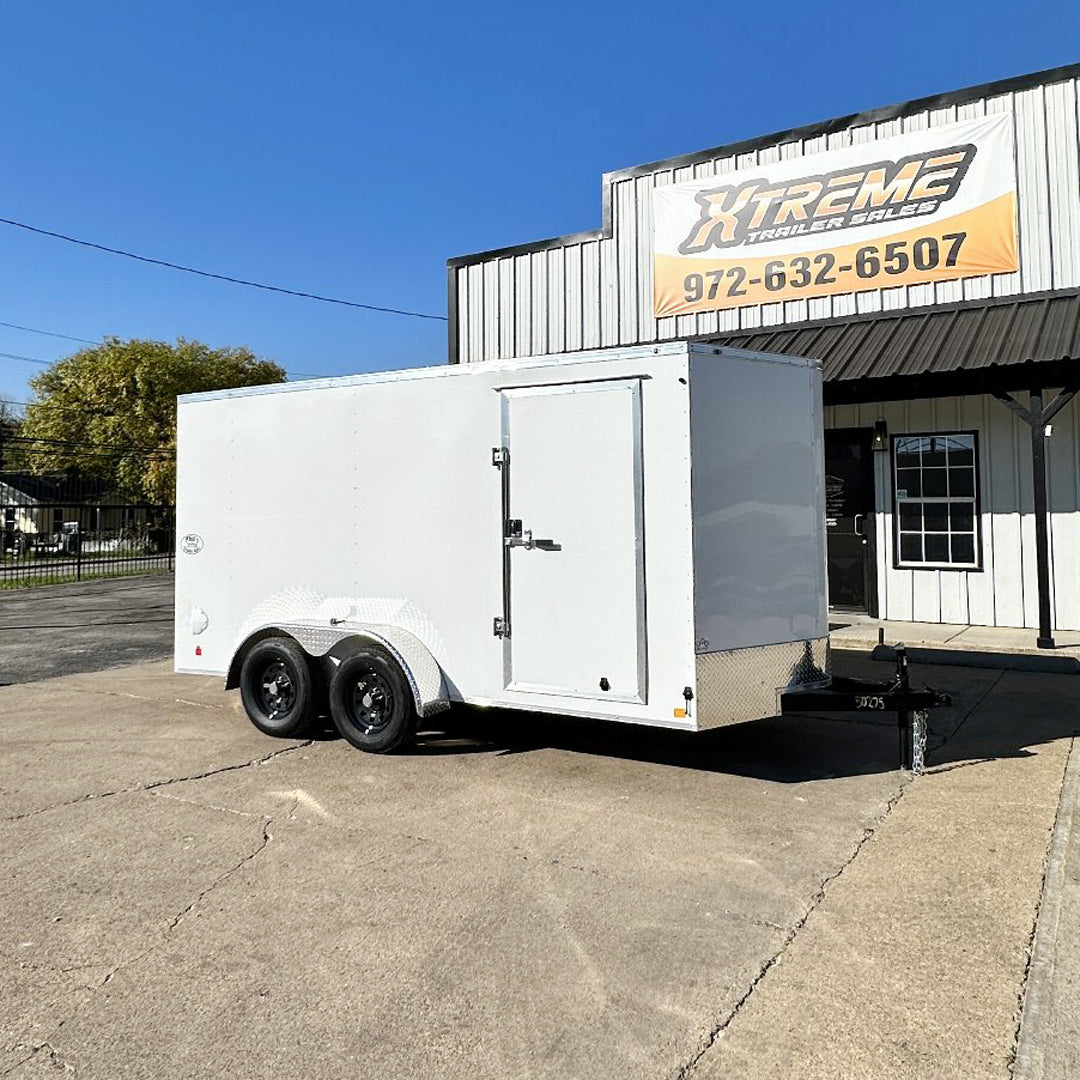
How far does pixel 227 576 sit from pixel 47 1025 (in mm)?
4587

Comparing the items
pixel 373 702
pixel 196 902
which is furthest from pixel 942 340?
pixel 196 902

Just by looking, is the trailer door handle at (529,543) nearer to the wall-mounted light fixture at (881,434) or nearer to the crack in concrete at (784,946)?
the crack in concrete at (784,946)

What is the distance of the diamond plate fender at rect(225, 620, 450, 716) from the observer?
6238 millimetres

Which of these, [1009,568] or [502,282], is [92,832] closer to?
[1009,568]

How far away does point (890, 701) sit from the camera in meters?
5.80

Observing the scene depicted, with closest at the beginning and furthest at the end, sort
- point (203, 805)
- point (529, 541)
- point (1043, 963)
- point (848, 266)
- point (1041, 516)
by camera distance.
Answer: point (1043, 963)
point (203, 805)
point (529, 541)
point (1041, 516)
point (848, 266)

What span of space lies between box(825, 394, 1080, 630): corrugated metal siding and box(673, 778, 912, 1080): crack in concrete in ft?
25.6

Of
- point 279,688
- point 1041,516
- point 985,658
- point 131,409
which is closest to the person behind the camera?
point 279,688

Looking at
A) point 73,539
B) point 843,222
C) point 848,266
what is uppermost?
point 843,222

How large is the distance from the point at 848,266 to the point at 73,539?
112 feet

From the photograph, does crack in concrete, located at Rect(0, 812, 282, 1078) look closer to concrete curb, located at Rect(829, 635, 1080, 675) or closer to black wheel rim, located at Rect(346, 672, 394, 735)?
black wheel rim, located at Rect(346, 672, 394, 735)

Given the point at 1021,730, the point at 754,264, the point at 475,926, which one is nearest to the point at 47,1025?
the point at 475,926

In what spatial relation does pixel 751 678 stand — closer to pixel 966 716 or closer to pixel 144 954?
pixel 966 716

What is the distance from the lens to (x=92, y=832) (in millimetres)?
5023
